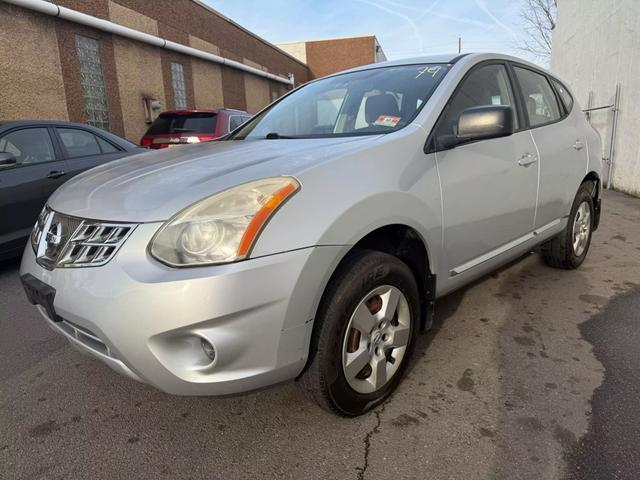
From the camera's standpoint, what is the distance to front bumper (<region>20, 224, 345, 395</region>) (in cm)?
163

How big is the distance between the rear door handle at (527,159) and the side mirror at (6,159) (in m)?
4.33

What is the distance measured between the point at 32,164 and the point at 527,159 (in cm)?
457

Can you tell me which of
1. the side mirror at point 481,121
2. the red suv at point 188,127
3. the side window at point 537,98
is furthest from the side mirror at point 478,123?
the red suv at point 188,127

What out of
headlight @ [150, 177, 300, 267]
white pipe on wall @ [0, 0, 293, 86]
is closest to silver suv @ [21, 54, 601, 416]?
headlight @ [150, 177, 300, 267]

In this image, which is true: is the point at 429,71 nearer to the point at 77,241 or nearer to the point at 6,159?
the point at 77,241

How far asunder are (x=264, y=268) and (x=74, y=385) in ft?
5.15

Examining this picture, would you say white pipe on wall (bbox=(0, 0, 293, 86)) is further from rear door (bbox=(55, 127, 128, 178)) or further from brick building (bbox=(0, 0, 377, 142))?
rear door (bbox=(55, 127, 128, 178))

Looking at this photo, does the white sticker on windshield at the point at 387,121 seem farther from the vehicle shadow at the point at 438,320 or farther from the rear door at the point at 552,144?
the rear door at the point at 552,144

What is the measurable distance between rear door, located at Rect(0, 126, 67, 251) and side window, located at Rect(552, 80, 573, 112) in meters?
4.80

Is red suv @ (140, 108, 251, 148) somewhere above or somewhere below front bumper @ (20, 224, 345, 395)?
above

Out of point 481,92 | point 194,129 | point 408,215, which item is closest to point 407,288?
point 408,215

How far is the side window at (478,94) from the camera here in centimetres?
256

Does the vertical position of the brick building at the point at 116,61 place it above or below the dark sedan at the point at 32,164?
above

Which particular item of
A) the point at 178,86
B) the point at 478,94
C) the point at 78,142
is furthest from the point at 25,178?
the point at 178,86
